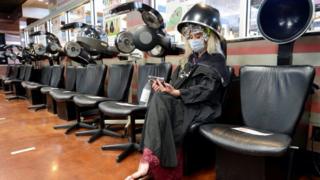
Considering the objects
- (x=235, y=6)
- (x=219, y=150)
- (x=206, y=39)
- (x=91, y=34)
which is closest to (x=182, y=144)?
(x=219, y=150)

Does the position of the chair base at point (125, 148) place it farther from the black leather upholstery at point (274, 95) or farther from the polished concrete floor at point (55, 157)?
the black leather upholstery at point (274, 95)

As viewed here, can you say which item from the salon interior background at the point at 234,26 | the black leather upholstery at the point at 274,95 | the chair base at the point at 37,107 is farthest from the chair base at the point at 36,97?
the black leather upholstery at the point at 274,95

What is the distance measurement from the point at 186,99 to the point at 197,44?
0.50m

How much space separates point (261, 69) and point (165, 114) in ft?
2.83

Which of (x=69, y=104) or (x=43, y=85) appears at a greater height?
(x=43, y=85)

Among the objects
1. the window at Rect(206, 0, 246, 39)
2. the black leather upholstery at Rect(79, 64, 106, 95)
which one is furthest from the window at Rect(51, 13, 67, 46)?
the window at Rect(206, 0, 246, 39)

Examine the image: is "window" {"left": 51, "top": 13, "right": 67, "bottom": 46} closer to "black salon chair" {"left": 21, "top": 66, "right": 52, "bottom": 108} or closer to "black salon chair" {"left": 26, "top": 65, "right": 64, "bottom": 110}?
"black salon chair" {"left": 21, "top": 66, "right": 52, "bottom": 108}

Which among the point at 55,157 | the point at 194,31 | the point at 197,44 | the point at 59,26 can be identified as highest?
the point at 59,26

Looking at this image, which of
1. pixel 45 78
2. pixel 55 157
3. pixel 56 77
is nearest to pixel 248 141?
pixel 55 157

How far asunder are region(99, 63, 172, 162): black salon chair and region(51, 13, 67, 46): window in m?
4.73

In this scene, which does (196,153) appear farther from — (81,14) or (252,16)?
(81,14)

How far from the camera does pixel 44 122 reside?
13.1 ft

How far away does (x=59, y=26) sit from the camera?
723 centimetres

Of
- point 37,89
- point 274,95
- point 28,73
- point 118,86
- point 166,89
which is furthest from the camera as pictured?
point 28,73
